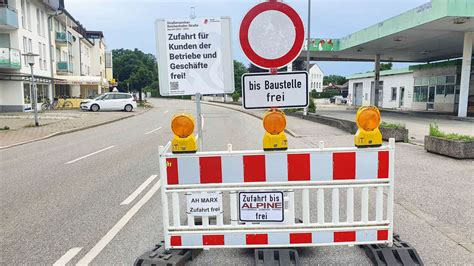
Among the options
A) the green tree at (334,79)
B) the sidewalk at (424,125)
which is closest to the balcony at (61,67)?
the sidewalk at (424,125)

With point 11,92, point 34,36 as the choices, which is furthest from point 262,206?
point 34,36

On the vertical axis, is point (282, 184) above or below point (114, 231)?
above

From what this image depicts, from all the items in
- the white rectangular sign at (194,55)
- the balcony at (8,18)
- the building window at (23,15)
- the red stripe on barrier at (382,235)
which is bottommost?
the red stripe on barrier at (382,235)

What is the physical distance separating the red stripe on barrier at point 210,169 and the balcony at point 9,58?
29.3 m

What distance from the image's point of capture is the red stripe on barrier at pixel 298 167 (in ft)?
11.6

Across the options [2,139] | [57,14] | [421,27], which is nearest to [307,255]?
[2,139]

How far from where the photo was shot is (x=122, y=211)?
542 cm

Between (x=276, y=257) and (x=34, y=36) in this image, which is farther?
(x=34, y=36)

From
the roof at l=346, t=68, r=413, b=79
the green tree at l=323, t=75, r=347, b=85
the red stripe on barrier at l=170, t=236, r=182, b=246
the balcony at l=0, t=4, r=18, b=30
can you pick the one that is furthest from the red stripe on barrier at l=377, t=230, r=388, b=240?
the green tree at l=323, t=75, r=347, b=85

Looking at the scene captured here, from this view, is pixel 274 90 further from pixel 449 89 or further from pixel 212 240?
pixel 449 89

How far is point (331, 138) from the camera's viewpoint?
14.1 metres

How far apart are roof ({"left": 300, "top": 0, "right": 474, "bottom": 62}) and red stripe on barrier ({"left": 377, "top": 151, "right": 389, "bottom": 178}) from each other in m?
18.2

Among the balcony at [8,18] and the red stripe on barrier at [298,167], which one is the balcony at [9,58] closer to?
the balcony at [8,18]

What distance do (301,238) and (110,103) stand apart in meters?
34.6
